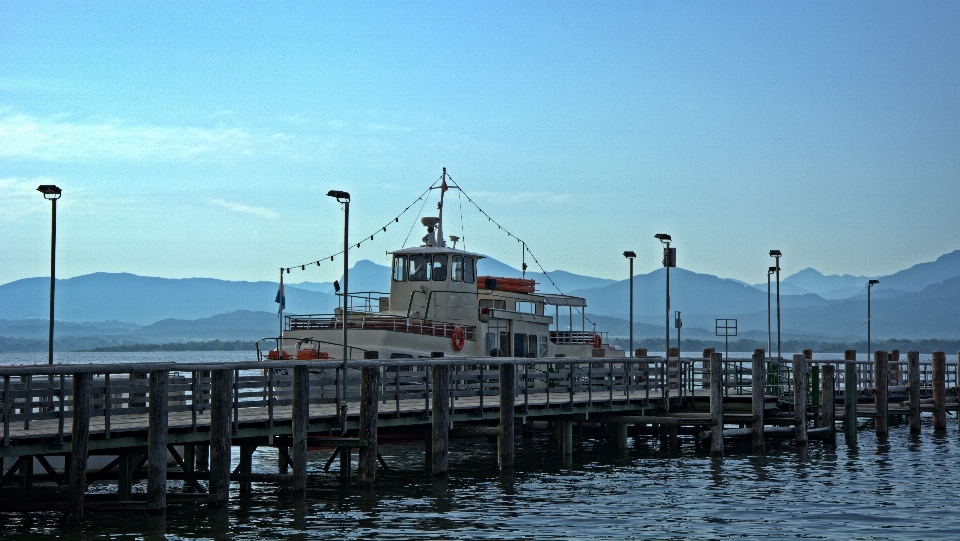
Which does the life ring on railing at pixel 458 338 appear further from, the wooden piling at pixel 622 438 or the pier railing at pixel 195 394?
the wooden piling at pixel 622 438

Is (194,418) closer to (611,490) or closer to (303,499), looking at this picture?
(303,499)

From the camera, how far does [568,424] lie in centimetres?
3209

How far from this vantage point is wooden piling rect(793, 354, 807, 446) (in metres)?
33.1

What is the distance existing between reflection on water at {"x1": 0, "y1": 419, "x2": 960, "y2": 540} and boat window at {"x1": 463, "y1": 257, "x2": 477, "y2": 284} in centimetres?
765

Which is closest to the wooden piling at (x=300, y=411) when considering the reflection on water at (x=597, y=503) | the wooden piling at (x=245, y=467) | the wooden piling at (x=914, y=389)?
the reflection on water at (x=597, y=503)

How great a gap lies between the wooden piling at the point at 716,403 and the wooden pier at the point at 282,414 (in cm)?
4

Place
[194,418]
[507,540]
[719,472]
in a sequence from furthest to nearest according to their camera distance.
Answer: [719,472] → [194,418] → [507,540]

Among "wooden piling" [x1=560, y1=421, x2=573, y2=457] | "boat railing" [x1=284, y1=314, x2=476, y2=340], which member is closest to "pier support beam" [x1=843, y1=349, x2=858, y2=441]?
"wooden piling" [x1=560, y1=421, x2=573, y2=457]

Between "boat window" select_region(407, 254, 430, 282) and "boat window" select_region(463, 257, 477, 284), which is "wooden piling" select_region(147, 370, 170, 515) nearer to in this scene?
"boat window" select_region(407, 254, 430, 282)

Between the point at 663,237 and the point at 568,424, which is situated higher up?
the point at 663,237

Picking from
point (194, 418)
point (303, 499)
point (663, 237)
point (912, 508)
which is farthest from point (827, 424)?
point (194, 418)

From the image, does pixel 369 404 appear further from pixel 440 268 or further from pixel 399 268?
pixel 399 268

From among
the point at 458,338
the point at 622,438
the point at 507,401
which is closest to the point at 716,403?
the point at 622,438

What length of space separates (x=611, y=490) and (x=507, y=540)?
6.71 m
